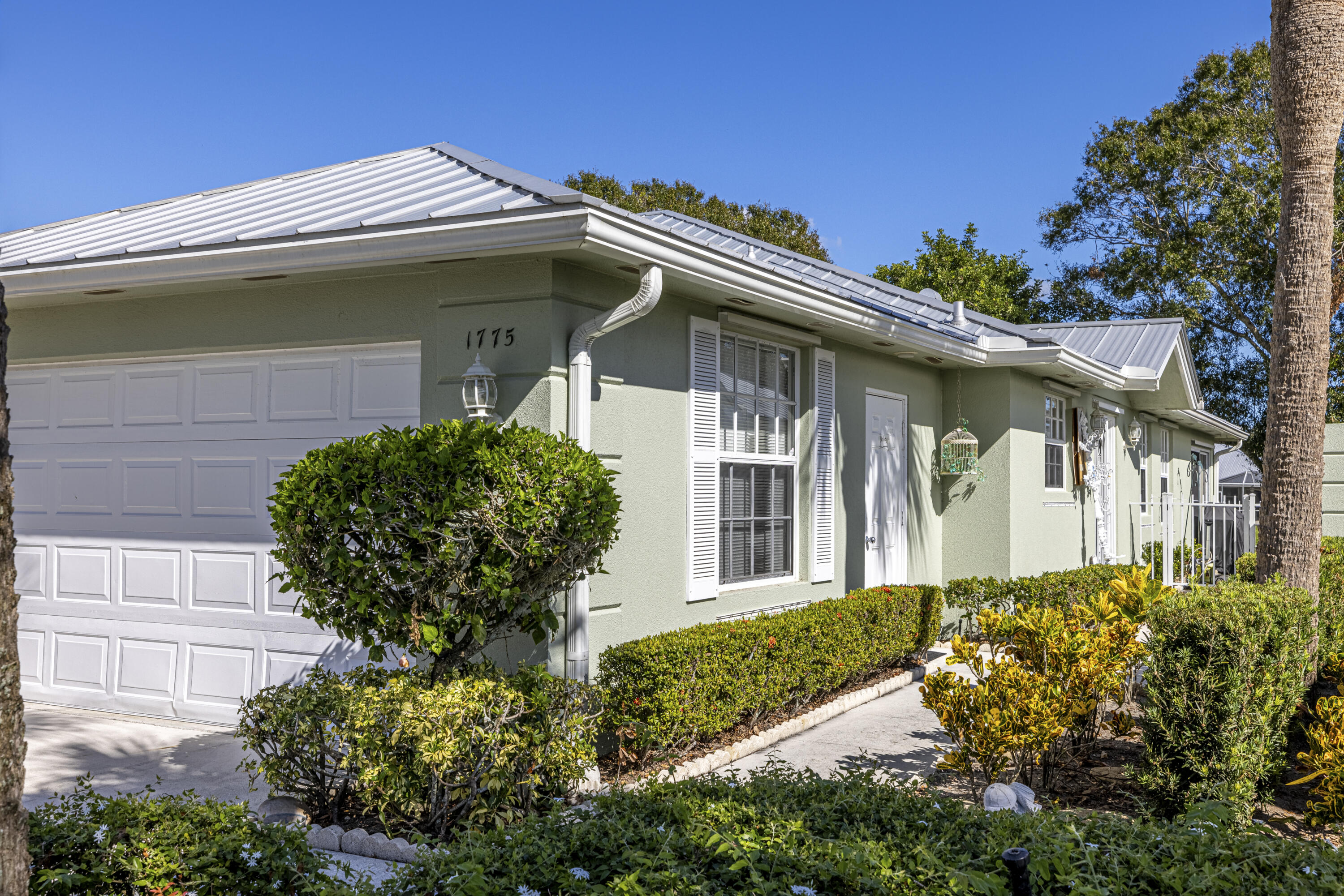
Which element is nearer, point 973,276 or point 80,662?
point 80,662

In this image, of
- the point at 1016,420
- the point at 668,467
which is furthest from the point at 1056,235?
the point at 668,467

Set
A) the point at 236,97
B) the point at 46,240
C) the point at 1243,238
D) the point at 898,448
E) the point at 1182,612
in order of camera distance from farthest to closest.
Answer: the point at 1243,238
the point at 236,97
the point at 898,448
the point at 46,240
the point at 1182,612

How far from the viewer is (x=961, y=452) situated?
1070 cm

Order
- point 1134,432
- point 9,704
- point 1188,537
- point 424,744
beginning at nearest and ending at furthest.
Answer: point 9,704
point 424,744
point 1134,432
point 1188,537

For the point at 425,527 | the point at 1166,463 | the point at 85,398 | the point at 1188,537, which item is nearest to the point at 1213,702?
the point at 425,527

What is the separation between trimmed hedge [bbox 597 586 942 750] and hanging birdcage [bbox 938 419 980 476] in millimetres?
2589

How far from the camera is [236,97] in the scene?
1473cm

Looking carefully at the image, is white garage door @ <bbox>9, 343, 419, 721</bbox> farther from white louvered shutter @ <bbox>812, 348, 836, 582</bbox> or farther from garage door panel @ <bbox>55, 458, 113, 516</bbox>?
white louvered shutter @ <bbox>812, 348, 836, 582</bbox>

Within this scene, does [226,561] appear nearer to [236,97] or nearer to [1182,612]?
[1182,612]

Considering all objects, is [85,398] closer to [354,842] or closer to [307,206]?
[307,206]

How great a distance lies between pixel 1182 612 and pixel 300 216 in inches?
223

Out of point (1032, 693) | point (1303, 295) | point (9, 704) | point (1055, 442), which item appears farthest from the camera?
point (1055, 442)

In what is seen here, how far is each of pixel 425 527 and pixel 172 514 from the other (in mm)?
3496

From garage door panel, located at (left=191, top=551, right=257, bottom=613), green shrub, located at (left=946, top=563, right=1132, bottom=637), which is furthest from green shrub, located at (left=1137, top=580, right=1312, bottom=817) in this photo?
garage door panel, located at (left=191, top=551, right=257, bottom=613)
